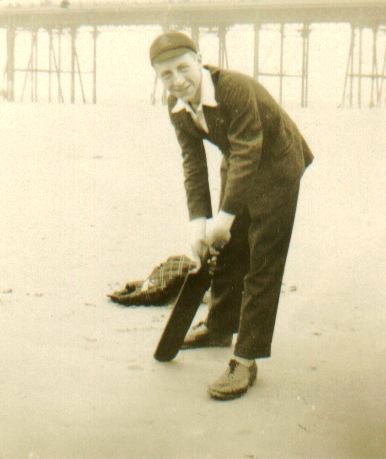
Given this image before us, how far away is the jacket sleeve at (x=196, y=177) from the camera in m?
3.37

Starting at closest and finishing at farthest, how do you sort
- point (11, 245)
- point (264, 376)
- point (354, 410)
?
point (354, 410) → point (264, 376) → point (11, 245)

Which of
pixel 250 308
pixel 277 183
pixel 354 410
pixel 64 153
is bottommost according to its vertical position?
pixel 64 153

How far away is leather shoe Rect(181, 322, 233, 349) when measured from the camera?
3.88 m

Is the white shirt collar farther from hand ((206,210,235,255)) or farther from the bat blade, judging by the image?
the bat blade

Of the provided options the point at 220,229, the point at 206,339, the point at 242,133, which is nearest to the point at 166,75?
the point at 242,133

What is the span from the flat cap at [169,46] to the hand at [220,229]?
0.63 m

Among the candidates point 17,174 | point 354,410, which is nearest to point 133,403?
point 354,410

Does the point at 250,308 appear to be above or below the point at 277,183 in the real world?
below

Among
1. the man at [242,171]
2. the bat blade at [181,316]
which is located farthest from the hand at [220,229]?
the bat blade at [181,316]

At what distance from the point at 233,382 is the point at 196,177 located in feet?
2.85

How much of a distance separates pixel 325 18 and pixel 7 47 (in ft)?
32.9

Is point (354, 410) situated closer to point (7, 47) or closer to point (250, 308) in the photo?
point (250, 308)

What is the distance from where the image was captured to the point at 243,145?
3004 mm

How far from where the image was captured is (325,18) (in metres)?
20.2
